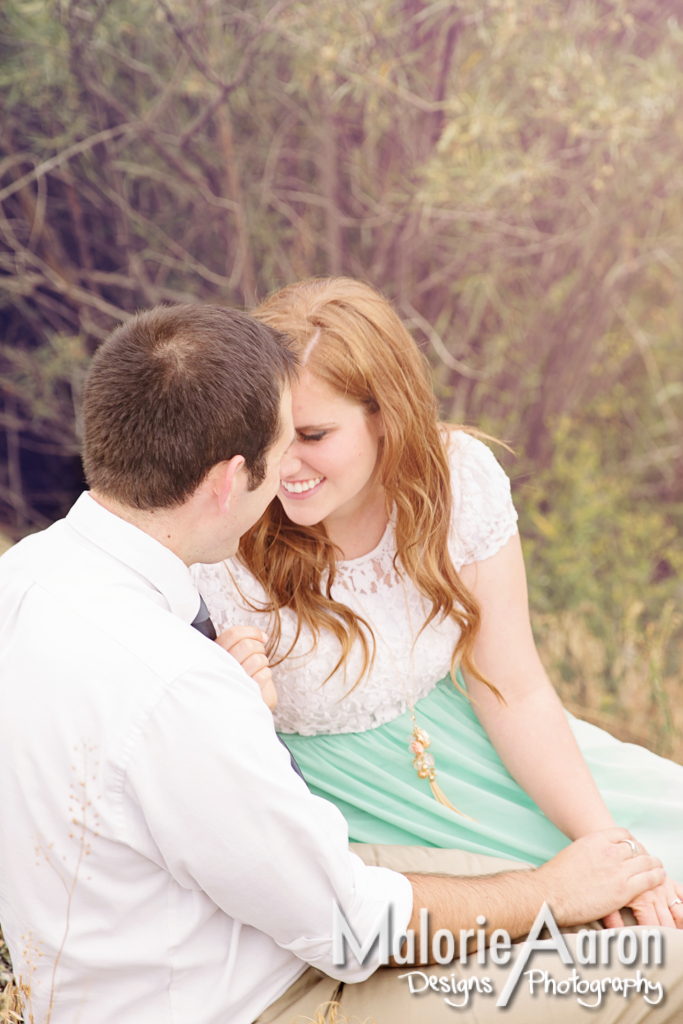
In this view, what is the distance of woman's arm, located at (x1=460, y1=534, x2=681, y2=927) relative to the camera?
1.78 m

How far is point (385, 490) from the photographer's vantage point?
1863mm

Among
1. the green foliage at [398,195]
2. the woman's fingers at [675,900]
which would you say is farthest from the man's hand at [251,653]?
the green foliage at [398,195]

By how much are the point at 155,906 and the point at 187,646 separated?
14.4 inches

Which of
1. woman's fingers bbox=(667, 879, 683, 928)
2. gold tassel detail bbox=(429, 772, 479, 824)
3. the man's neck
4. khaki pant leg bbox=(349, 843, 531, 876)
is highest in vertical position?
the man's neck

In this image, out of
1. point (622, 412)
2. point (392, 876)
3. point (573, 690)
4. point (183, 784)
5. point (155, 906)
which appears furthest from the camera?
point (622, 412)

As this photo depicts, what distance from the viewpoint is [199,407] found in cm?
118

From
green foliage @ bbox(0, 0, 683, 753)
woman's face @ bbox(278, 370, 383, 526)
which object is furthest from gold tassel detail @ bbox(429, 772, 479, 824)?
green foliage @ bbox(0, 0, 683, 753)

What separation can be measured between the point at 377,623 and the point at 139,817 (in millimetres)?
839

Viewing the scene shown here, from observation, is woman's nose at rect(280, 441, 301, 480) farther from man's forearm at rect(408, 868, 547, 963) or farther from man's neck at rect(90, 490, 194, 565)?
man's forearm at rect(408, 868, 547, 963)

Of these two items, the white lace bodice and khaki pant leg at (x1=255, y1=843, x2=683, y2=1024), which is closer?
khaki pant leg at (x1=255, y1=843, x2=683, y2=1024)

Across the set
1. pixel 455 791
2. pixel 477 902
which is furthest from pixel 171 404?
pixel 455 791

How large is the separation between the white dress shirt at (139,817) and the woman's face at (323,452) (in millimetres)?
565

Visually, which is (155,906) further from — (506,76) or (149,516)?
(506,76)

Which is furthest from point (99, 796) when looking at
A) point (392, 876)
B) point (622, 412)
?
point (622, 412)
